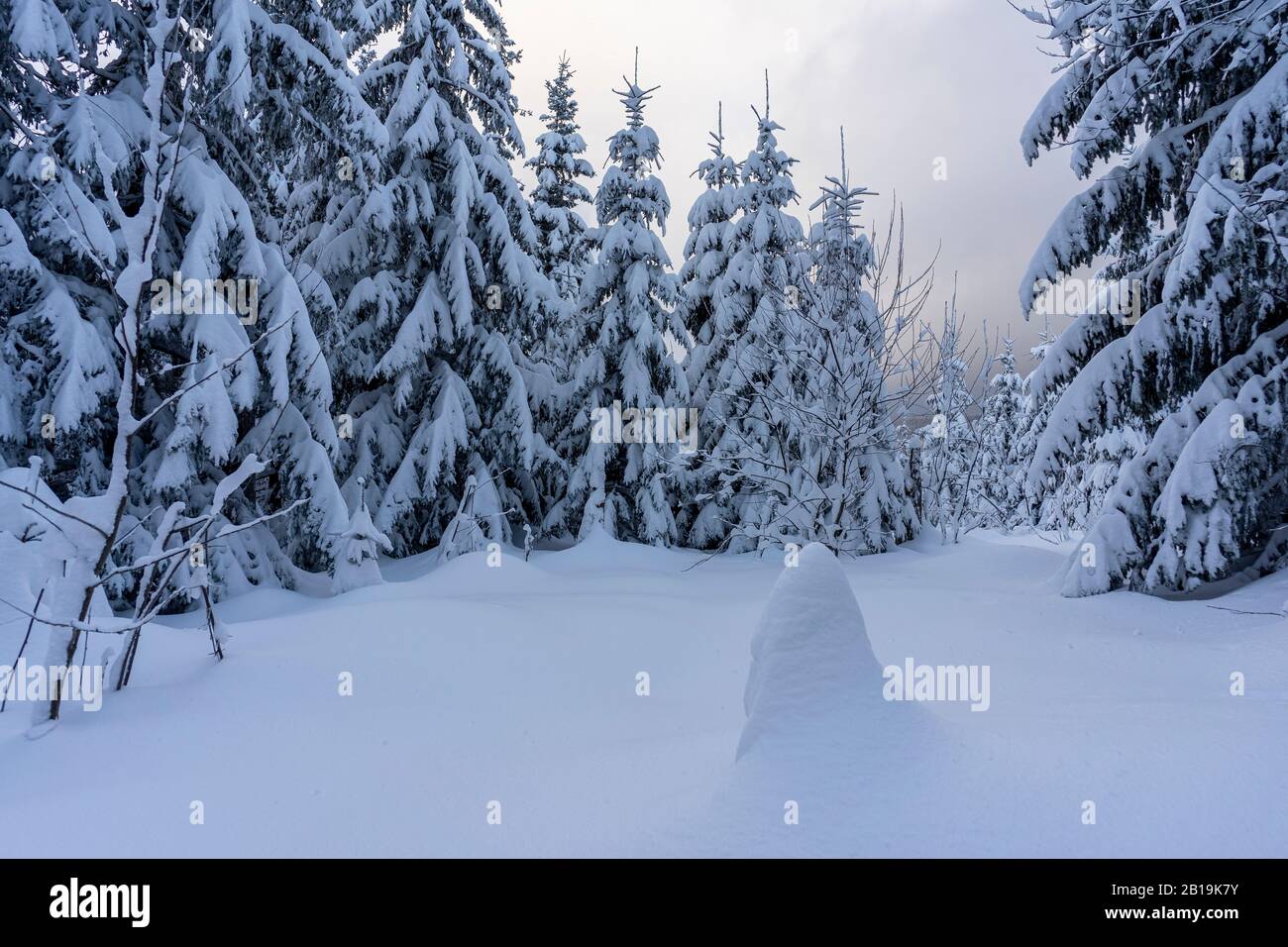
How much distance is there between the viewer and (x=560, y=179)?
22.0m

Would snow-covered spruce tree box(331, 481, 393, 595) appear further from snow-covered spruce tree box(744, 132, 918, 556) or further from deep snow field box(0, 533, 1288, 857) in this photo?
snow-covered spruce tree box(744, 132, 918, 556)

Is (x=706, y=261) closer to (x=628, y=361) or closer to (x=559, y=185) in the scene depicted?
(x=628, y=361)

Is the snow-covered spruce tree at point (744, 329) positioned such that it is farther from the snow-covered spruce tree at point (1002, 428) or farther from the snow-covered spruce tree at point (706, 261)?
the snow-covered spruce tree at point (1002, 428)

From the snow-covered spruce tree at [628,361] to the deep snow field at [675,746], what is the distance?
31.3 feet

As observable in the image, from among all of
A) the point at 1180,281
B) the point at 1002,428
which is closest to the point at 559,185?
the point at 1180,281

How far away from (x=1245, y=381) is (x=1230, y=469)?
41.6 inches

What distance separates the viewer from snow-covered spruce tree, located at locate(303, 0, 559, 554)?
13.4 m

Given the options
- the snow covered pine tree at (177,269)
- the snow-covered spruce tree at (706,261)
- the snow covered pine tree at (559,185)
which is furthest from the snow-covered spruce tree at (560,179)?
the snow covered pine tree at (177,269)

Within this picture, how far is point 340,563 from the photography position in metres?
9.65

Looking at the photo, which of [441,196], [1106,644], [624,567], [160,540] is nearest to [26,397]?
[160,540]

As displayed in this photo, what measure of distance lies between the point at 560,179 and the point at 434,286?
10.1m

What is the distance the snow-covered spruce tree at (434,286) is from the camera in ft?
43.8

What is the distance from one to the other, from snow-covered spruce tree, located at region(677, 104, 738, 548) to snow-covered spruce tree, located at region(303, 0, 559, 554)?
463 cm
